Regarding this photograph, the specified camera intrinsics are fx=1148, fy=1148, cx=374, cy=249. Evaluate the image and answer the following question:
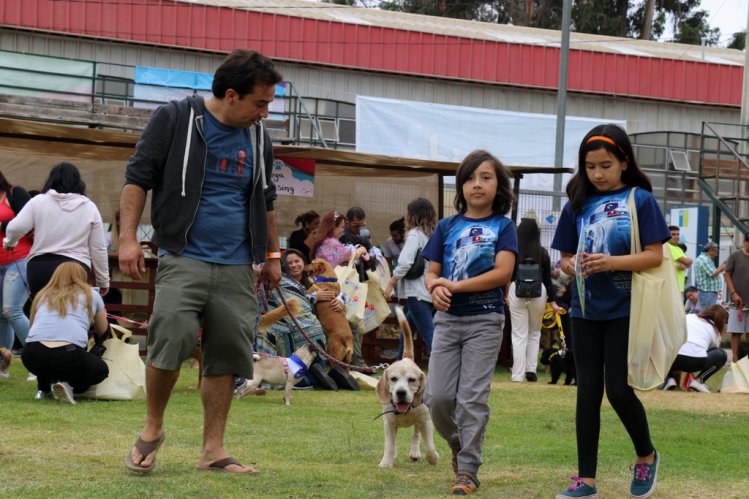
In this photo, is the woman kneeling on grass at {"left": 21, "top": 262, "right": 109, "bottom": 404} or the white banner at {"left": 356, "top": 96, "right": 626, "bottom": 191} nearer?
the woman kneeling on grass at {"left": 21, "top": 262, "right": 109, "bottom": 404}

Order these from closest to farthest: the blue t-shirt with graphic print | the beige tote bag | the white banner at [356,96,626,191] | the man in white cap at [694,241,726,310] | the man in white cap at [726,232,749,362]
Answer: the beige tote bag < the blue t-shirt with graphic print < the man in white cap at [726,232,749,362] < the man in white cap at [694,241,726,310] < the white banner at [356,96,626,191]

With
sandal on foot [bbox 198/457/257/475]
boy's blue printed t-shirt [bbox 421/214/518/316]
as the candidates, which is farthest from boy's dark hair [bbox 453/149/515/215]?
sandal on foot [bbox 198/457/257/475]

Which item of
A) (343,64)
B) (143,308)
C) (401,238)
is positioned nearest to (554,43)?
(343,64)

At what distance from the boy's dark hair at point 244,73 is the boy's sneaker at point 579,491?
2.35 metres

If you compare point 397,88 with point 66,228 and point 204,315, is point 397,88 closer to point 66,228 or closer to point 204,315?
point 66,228

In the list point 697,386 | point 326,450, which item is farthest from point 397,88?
point 326,450

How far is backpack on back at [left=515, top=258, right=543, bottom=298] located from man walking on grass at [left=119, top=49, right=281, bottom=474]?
24.9ft

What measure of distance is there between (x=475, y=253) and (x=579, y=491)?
4.00ft

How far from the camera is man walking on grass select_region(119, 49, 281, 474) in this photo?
5316 mm

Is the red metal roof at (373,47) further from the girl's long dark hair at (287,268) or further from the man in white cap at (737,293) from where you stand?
the girl's long dark hair at (287,268)

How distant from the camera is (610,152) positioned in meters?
5.31

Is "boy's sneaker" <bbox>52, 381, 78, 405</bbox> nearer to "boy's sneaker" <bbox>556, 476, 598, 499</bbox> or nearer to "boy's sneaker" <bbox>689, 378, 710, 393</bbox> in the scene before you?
"boy's sneaker" <bbox>556, 476, 598, 499</bbox>

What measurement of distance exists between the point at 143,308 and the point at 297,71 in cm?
1670

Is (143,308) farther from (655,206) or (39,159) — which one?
(655,206)
